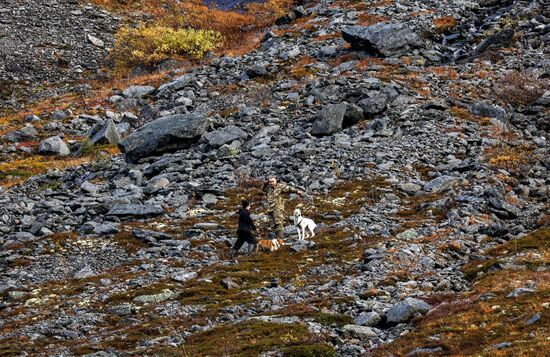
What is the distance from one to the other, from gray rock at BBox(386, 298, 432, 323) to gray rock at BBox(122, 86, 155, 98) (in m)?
34.6

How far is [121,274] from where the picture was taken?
2283 cm

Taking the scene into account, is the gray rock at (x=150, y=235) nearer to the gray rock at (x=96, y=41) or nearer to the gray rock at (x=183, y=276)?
the gray rock at (x=183, y=276)

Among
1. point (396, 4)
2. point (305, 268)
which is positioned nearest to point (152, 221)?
point (305, 268)

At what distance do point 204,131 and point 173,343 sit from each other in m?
21.4

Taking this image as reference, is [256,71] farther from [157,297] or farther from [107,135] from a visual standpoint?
[157,297]

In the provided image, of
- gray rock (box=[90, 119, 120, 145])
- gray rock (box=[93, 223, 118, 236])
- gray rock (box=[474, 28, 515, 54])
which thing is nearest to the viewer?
gray rock (box=[93, 223, 118, 236])

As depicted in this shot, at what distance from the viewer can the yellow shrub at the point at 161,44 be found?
60094 mm

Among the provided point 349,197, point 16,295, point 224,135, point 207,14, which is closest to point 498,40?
point 224,135

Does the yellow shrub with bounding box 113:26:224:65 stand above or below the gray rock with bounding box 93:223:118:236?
above

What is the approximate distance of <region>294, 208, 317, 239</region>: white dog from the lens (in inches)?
967

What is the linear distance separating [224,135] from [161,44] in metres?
27.8

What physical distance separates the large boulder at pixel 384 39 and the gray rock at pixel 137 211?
21.5 metres

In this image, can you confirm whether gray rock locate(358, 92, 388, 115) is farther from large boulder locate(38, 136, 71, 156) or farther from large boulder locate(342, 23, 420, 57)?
large boulder locate(38, 136, 71, 156)

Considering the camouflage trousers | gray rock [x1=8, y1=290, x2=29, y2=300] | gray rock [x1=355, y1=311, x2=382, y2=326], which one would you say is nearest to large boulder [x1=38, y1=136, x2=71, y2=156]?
the camouflage trousers
